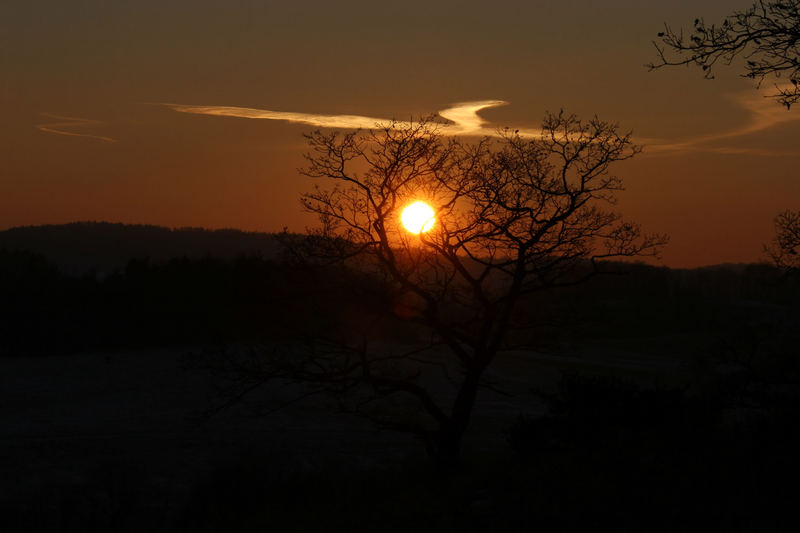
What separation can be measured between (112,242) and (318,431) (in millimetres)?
130304

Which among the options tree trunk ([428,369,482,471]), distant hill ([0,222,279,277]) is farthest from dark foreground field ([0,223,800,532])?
distant hill ([0,222,279,277])

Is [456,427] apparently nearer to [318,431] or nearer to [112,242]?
[318,431]

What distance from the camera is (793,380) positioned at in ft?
48.8

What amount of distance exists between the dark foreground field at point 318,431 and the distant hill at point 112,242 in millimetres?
83389

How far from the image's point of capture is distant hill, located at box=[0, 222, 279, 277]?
142500 millimetres

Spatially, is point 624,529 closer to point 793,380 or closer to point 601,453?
point 601,453

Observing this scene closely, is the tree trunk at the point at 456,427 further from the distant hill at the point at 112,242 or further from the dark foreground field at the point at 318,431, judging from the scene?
the distant hill at the point at 112,242

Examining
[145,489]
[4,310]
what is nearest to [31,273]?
[4,310]

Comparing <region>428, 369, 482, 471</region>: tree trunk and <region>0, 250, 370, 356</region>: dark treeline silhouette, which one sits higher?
A: <region>428, 369, 482, 471</region>: tree trunk

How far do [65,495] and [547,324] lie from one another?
1259 centimetres

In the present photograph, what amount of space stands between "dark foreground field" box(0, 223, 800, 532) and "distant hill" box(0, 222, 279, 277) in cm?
8339

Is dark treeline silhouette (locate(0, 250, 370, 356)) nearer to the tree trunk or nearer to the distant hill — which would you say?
the tree trunk

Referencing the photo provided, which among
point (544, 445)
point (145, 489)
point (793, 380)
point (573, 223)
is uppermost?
point (573, 223)

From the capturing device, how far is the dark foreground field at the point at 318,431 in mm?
11305
